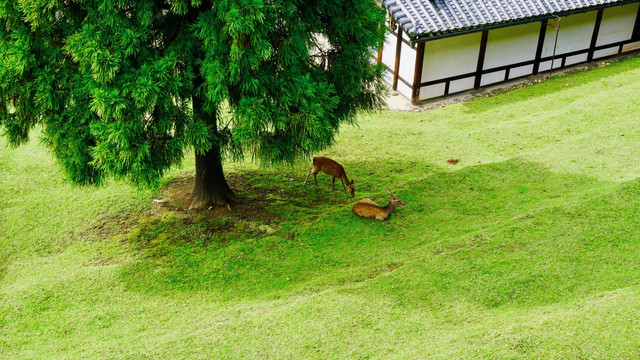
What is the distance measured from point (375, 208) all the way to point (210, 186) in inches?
147

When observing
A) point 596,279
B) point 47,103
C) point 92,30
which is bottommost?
point 596,279

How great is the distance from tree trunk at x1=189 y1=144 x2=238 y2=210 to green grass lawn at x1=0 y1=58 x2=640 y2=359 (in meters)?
0.50

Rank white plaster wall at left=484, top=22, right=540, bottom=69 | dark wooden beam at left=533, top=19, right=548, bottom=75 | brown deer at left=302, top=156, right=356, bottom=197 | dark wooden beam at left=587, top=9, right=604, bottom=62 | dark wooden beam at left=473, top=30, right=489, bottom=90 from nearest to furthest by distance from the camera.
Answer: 1. brown deer at left=302, top=156, right=356, bottom=197
2. dark wooden beam at left=473, top=30, right=489, bottom=90
3. white plaster wall at left=484, top=22, right=540, bottom=69
4. dark wooden beam at left=533, top=19, right=548, bottom=75
5. dark wooden beam at left=587, top=9, right=604, bottom=62

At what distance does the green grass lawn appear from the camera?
8.73 meters

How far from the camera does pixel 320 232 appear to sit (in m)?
12.4

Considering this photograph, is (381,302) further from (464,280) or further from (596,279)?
(596,279)

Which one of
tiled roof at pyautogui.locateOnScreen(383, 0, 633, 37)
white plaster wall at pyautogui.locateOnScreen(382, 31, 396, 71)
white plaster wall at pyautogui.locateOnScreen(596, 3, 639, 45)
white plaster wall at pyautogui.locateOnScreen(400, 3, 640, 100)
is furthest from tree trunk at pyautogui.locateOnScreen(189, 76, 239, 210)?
white plaster wall at pyautogui.locateOnScreen(596, 3, 639, 45)

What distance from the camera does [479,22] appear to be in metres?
18.3

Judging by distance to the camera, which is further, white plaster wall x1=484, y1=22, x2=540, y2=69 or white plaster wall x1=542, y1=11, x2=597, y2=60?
white plaster wall x1=542, y1=11, x2=597, y2=60

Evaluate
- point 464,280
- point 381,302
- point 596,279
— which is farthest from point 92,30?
point 596,279

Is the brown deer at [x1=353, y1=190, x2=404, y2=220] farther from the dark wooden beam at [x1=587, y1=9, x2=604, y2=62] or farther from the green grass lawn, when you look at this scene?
the dark wooden beam at [x1=587, y1=9, x2=604, y2=62]

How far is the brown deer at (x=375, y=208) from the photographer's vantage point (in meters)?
12.5

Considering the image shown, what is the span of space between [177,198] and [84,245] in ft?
7.88

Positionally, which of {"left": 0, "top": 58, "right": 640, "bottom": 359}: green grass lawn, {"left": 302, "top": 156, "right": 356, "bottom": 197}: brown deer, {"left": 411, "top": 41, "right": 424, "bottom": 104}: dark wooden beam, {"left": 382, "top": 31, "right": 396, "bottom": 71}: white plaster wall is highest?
{"left": 382, "top": 31, "right": 396, "bottom": 71}: white plaster wall
